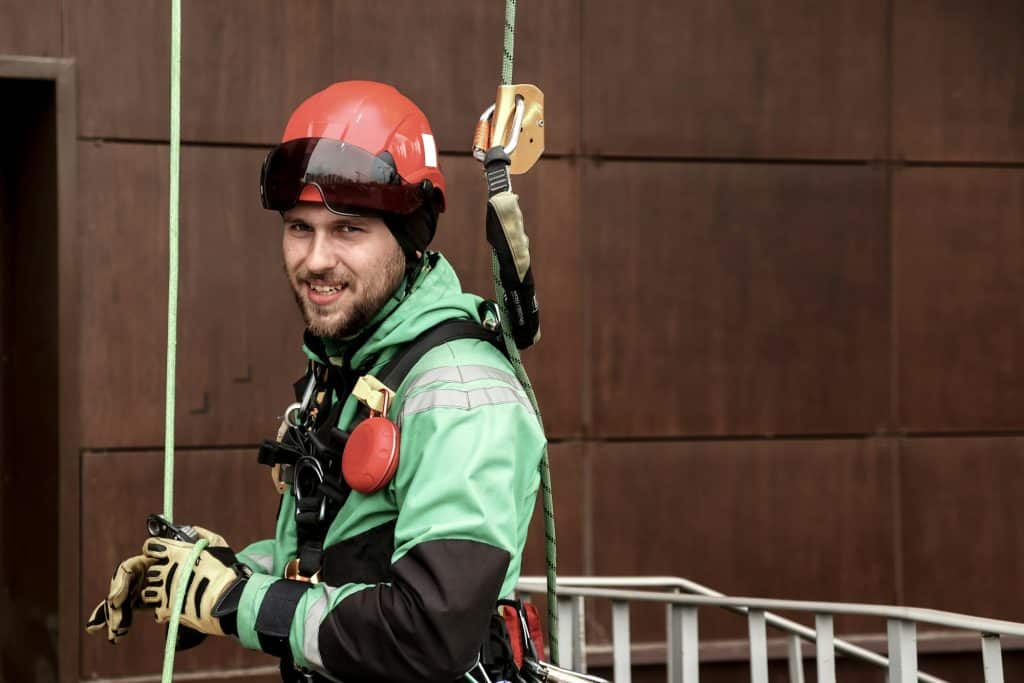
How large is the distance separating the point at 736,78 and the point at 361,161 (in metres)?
3.72

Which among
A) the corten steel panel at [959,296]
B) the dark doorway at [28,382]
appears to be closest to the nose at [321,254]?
the dark doorway at [28,382]

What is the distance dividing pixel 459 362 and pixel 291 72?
11.1 feet

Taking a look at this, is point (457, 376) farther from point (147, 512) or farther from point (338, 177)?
point (147, 512)

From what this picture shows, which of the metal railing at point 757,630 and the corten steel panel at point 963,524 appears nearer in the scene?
the metal railing at point 757,630

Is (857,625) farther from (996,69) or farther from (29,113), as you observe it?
(29,113)

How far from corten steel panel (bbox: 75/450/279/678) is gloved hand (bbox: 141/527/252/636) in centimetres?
295

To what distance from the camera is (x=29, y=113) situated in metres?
5.63

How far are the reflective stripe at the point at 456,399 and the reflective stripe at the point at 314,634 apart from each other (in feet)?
1.19

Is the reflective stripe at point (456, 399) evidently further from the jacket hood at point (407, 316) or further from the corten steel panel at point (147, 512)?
the corten steel panel at point (147, 512)

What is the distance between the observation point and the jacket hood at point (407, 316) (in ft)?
8.53

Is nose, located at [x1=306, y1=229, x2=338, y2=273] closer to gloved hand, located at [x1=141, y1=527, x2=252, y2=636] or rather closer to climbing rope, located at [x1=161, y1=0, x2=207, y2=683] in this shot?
climbing rope, located at [x1=161, y1=0, x2=207, y2=683]

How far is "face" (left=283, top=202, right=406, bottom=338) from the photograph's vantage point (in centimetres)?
261

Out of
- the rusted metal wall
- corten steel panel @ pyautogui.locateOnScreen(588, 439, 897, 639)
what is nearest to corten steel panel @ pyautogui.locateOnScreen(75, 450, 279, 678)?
the rusted metal wall

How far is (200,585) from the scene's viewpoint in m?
2.47
